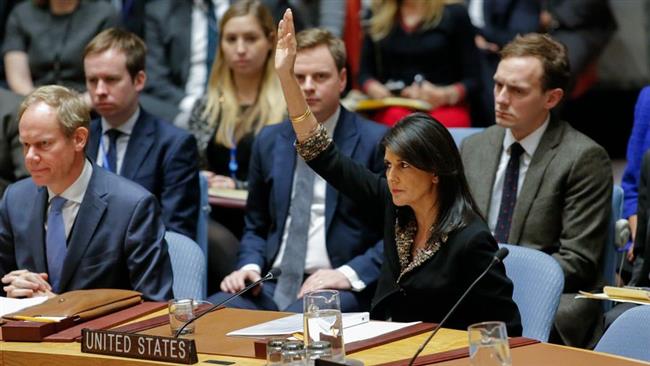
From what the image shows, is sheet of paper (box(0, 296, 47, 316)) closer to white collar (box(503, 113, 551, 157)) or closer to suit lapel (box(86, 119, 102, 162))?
suit lapel (box(86, 119, 102, 162))

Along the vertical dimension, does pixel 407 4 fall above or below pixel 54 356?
above

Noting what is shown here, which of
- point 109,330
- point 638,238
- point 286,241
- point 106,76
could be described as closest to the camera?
point 109,330

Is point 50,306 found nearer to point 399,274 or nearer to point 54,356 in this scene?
point 54,356

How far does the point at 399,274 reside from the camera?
3840mm

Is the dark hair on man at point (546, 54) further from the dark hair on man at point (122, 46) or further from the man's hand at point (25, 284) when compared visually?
the man's hand at point (25, 284)

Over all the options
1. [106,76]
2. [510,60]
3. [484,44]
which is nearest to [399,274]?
[510,60]

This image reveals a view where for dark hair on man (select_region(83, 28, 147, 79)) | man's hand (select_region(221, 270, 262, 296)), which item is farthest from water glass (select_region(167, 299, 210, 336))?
dark hair on man (select_region(83, 28, 147, 79))

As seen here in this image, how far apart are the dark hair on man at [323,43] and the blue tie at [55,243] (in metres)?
1.25

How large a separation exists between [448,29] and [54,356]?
365cm

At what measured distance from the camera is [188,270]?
430cm

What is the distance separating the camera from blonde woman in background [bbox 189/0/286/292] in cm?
580

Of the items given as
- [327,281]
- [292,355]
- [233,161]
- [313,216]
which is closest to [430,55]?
[233,161]

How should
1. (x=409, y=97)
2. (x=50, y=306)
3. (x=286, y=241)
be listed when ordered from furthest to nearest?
(x=409, y=97) < (x=286, y=241) < (x=50, y=306)

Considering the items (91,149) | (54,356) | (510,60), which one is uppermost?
(510,60)
